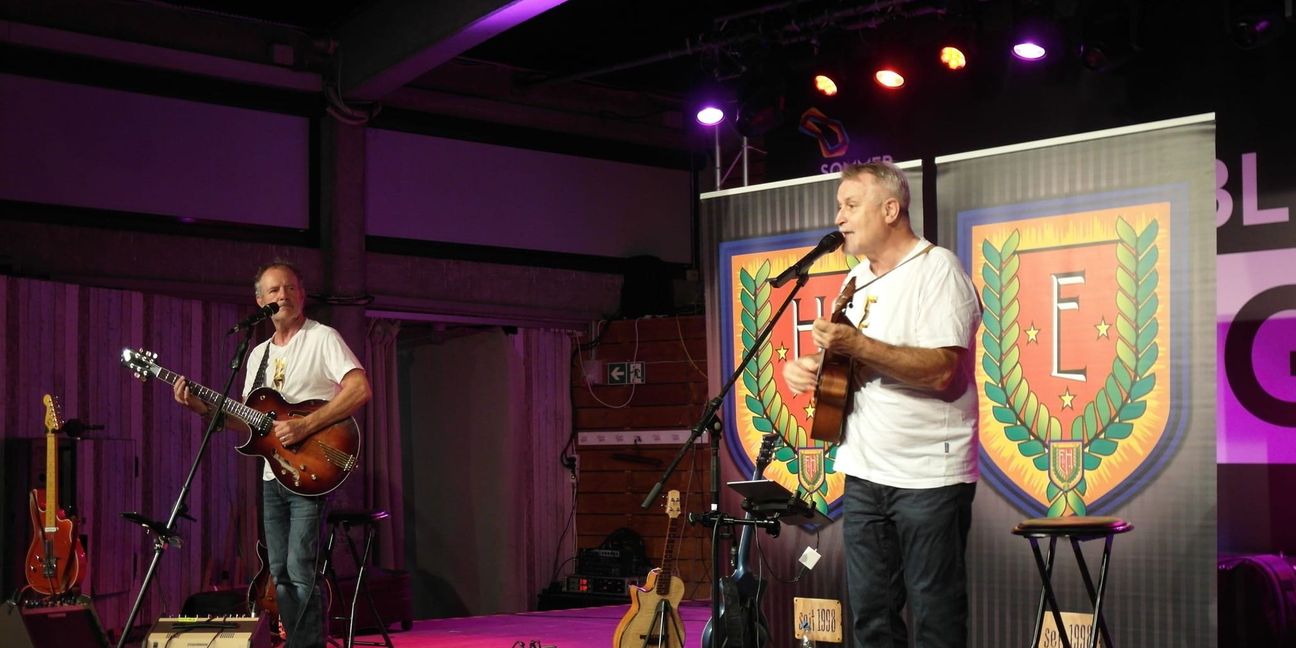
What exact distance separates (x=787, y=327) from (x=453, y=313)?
4.55 metres

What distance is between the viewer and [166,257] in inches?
327

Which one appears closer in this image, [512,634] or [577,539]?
[512,634]

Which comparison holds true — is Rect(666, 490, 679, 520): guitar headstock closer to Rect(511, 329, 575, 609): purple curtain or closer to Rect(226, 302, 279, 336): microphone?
Rect(226, 302, 279, 336): microphone

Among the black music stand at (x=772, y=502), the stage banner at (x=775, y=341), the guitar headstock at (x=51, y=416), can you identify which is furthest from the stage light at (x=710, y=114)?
the guitar headstock at (x=51, y=416)

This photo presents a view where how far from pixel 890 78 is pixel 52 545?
17.0 feet

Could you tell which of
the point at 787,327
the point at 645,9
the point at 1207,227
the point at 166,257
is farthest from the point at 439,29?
the point at 1207,227

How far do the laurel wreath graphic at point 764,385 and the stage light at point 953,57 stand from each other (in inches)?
82.7

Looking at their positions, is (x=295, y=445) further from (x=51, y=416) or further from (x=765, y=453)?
(x=51, y=416)

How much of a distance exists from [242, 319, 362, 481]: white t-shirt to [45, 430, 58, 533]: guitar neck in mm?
1959

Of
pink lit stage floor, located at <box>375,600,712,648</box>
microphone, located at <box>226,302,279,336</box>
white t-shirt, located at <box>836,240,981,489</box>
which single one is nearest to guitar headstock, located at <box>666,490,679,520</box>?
pink lit stage floor, located at <box>375,600,712,648</box>

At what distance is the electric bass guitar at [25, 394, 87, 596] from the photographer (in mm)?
6605

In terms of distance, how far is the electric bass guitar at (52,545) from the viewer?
6605mm

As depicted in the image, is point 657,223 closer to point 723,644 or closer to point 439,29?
point 439,29

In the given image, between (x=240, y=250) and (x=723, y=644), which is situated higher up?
(x=240, y=250)
